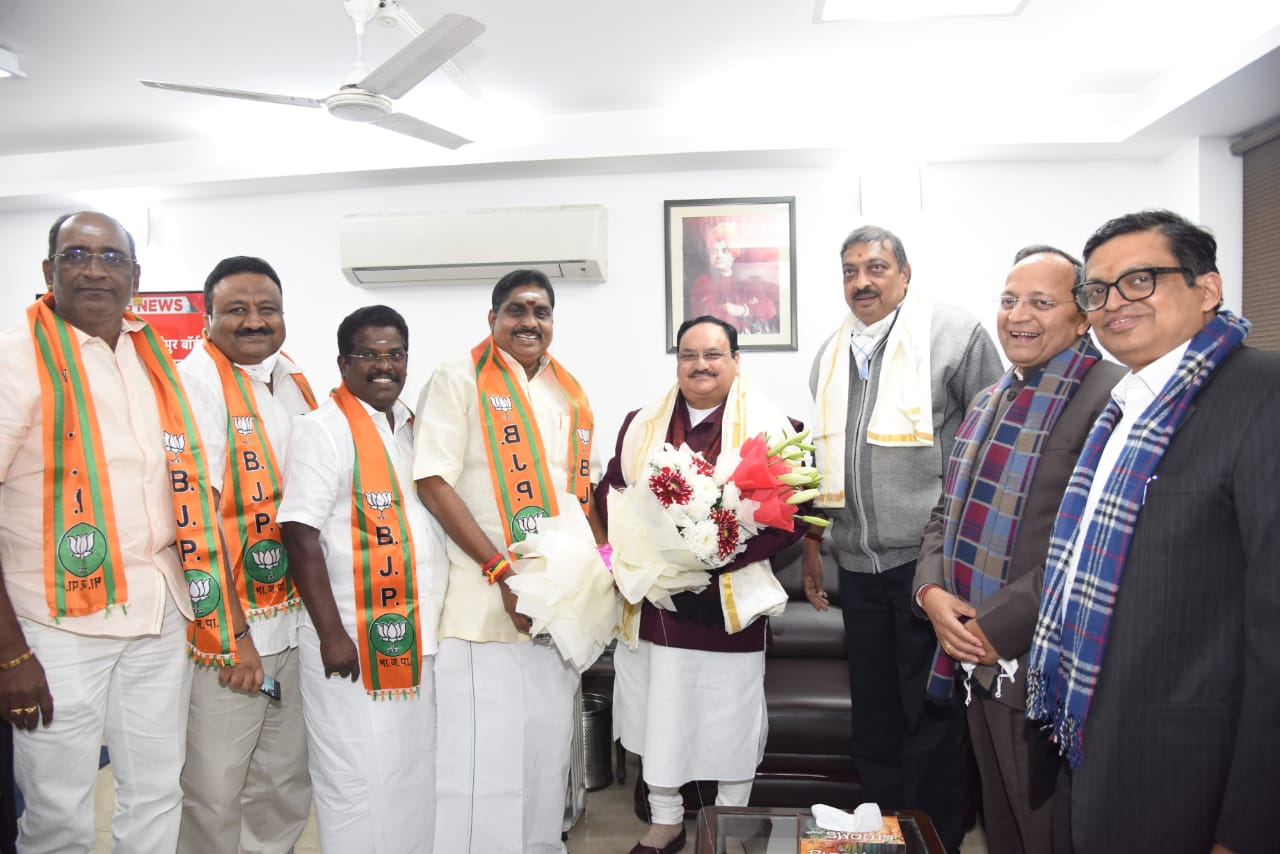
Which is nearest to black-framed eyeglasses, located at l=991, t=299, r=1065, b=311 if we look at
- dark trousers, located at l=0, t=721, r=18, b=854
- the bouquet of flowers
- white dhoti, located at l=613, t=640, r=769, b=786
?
the bouquet of flowers

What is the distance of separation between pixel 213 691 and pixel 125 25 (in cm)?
273

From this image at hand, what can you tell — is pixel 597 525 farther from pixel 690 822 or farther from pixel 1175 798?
pixel 1175 798

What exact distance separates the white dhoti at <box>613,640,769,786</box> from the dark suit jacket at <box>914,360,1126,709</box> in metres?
0.85

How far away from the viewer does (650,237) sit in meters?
4.32

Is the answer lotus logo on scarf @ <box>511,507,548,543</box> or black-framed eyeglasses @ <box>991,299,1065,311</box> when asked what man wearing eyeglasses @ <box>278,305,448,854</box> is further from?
black-framed eyeglasses @ <box>991,299,1065,311</box>

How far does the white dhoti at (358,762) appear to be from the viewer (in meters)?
2.14

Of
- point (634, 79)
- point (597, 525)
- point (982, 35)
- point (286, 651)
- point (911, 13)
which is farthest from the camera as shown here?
point (634, 79)

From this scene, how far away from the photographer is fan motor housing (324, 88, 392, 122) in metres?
2.76

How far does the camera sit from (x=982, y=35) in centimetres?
330

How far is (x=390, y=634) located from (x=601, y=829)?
1.31 meters

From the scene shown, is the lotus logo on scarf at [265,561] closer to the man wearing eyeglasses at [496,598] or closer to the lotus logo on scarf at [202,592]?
the lotus logo on scarf at [202,592]

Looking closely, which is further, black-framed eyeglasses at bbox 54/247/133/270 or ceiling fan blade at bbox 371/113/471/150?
ceiling fan blade at bbox 371/113/471/150

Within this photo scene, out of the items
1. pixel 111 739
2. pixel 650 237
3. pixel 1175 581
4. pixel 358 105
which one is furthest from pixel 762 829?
pixel 650 237

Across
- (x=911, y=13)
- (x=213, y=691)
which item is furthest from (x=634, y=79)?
(x=213, y=691)
